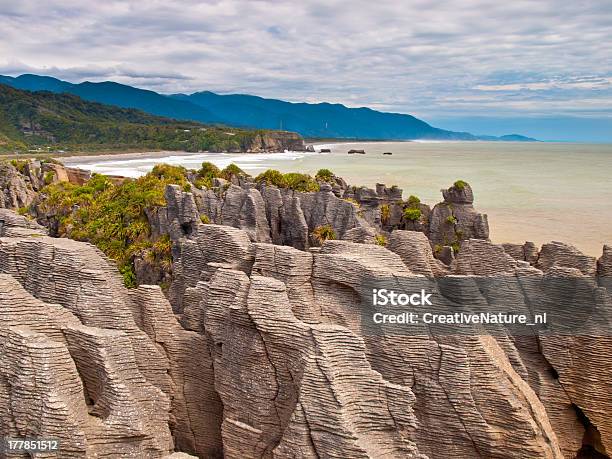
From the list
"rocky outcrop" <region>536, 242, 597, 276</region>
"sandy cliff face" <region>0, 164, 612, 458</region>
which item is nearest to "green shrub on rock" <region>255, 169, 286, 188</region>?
"rocky outcrop" <region>536, 242, 597, 276</region>

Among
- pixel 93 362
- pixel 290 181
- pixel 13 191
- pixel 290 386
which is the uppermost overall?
pixel 290 181

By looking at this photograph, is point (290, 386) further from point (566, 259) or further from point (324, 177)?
point (324, 177)

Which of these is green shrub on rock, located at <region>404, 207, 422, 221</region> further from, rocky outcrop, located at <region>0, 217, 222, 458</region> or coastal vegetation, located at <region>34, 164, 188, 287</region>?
rocky outcrop, located at <region>0, 217, 222, 458</region>

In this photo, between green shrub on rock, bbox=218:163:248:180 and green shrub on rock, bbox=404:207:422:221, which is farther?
green shrub on rock, bbox=218:163:248:180

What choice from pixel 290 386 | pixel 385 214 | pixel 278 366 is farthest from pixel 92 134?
pixel 290 386

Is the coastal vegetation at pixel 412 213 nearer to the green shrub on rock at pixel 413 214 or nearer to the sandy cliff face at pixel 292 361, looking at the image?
the green shrub on rock at pixel 413 214

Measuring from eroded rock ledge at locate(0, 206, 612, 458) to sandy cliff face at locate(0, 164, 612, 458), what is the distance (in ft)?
0.09

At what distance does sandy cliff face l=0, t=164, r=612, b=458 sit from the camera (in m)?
8.26

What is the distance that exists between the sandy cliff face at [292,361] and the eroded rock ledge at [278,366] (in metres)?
0.03

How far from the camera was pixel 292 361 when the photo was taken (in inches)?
353

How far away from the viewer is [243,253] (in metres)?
12.0

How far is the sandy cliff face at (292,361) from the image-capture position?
27.1 ft

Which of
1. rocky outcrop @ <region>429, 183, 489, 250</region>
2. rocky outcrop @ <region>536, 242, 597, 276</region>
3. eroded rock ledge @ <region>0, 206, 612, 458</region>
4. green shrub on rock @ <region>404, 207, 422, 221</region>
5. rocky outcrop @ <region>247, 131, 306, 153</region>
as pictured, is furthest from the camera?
rocky outcrop @ <region>247, 131, 306, 153</region>

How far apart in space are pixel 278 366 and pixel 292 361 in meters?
0.40
